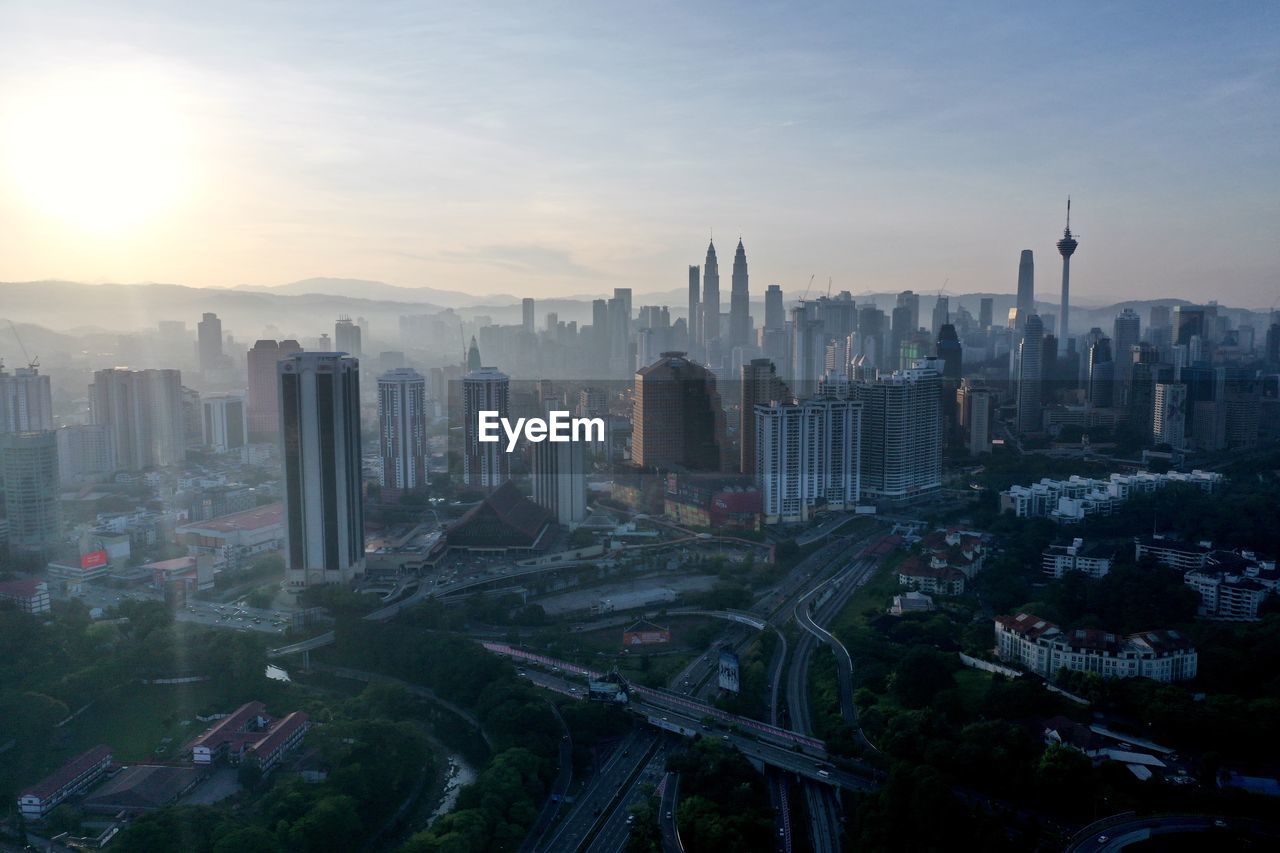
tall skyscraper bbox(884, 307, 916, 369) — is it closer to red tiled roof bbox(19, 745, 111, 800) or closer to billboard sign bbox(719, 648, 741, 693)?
billboard sign bbox(719, 648, 741, 693)

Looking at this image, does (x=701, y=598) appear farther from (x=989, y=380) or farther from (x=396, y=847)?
(x=989, y=380)

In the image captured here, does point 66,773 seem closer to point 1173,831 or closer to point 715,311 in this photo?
point 1173,831

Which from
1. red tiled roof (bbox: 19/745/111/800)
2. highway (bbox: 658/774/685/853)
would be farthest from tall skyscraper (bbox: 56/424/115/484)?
highway (bbox: 658/774/685/853)

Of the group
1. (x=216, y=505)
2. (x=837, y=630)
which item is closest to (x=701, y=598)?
(x=837, y=630)

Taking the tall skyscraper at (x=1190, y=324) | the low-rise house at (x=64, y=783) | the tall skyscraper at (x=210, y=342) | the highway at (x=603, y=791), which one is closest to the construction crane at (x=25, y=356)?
→ the tall skyscraper at (x=210, y=342)

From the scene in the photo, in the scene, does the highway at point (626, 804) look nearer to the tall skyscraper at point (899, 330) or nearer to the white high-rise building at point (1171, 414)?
the white high-rise building at point (1171, 414)

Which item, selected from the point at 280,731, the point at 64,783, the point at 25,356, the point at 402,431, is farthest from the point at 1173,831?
the point at 25,356
